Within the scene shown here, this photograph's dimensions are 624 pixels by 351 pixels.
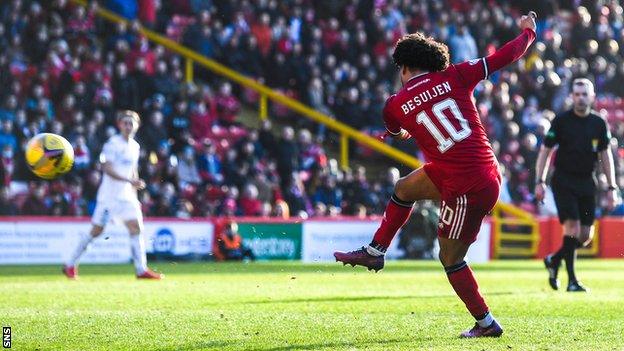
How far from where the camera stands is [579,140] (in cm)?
1402

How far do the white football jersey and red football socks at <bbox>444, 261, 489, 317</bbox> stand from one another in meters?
8.29

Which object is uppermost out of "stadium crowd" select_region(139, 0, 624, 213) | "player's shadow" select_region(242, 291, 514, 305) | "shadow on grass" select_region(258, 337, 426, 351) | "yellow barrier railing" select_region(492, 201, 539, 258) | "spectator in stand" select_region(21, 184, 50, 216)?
"stadium crowd" select_region(139, 0, 624, 213)

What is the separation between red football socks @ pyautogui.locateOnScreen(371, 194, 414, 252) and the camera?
A: 945cm

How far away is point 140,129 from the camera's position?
2330 cm

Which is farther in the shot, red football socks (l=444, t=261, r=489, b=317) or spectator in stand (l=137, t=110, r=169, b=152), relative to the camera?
spectator in stand (l=137, t=110, r=169, b=152)

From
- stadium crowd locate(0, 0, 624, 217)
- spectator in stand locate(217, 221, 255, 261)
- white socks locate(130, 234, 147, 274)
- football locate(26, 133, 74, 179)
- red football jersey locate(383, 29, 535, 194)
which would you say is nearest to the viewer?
red football jersey locate(383, 29, 535, 194)

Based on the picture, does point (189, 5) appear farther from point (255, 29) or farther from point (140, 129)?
point (140, 129)

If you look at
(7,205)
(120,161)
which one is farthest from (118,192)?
(7,205)

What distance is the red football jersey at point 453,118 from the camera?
29.3 ft

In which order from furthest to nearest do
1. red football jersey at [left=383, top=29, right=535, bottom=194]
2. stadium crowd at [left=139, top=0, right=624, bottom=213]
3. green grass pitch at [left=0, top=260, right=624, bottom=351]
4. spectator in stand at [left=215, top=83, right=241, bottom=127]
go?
stadium crowd at [left=139, top=0, right=624, bottom=213] → spectator in stand at [left=215, top=83, right=241, bottom=127] → red football jersey at [left=383, top=29, right=535, bottom=194] → green grass pitch at [left=0, top=260, right=624, bottom=351]

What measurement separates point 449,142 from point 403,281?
24.1 feet

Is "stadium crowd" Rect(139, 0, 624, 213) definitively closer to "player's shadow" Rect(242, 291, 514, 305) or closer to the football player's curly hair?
"player's shadow" Rect(242, 291, 514, 305)

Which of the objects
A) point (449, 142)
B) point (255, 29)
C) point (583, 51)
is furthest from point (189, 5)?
point (449, 142)

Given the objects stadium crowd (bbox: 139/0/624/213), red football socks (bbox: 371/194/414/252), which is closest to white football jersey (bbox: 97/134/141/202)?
red football socks (bbox: 371/194/414/252)
